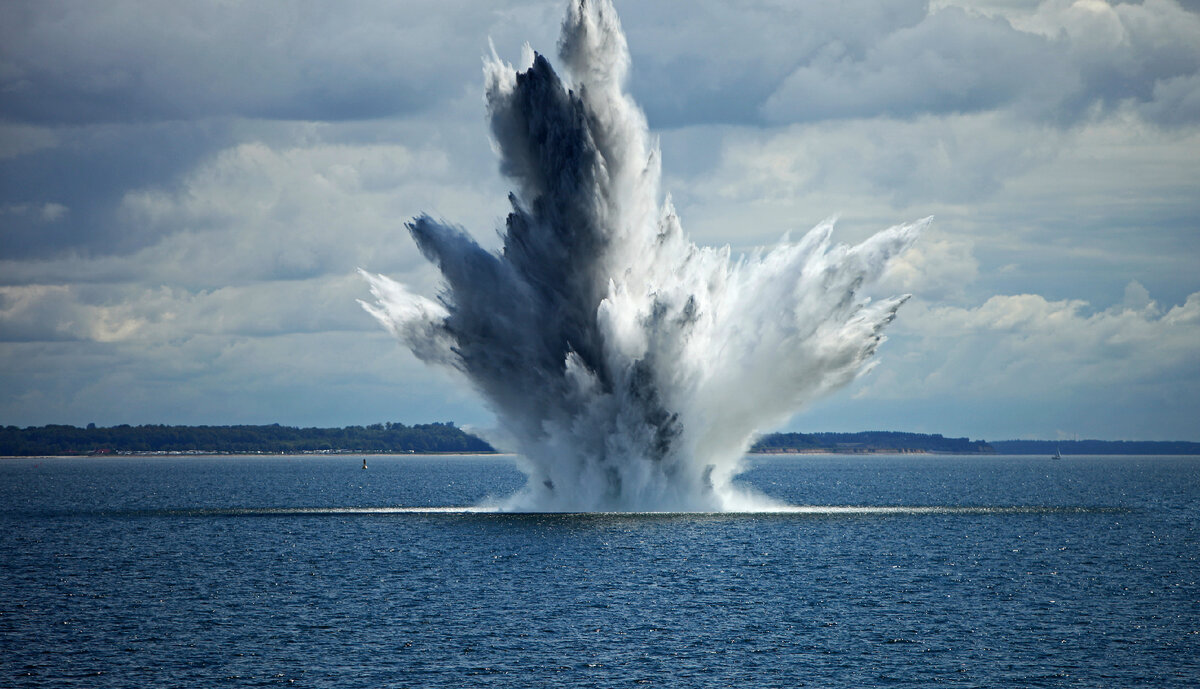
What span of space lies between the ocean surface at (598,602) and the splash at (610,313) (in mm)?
6633

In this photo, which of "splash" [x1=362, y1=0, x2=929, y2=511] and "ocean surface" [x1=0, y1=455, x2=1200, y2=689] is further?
"splash" [x1=362, y1=0, x2=929, y2=511]

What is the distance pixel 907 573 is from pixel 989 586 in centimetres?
540

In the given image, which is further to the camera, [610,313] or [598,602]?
[610,313]

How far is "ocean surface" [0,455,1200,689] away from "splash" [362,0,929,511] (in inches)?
261

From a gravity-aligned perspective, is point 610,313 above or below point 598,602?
above

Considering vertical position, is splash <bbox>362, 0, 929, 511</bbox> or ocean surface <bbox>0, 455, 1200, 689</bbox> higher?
splash <bbox>362, 0, 929, 511</bbox>

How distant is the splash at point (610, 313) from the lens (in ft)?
267

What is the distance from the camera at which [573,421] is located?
8262 centimetres

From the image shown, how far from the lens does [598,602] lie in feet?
180

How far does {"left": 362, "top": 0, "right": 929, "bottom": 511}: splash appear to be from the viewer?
81.5 meters

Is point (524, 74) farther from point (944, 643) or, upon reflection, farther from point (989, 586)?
point (944, 643)

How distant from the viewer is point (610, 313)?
80.6 metres

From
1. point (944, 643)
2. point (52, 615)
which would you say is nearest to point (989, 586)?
point (944, 643)

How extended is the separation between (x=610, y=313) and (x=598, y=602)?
29.6 m
